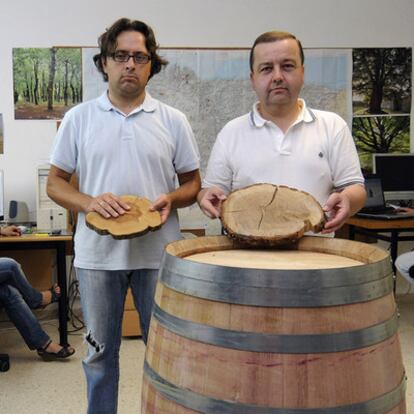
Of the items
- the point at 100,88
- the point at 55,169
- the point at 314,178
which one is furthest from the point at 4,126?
the point at 314,178

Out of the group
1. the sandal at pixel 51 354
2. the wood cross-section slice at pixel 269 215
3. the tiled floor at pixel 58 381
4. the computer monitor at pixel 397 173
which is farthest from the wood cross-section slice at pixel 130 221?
the computer monitor at pixel 397 173

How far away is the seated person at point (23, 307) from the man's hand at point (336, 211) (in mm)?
2064

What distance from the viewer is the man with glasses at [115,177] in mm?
1518

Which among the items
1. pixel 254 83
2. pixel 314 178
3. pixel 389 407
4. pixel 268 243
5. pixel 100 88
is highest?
pixel 100 88

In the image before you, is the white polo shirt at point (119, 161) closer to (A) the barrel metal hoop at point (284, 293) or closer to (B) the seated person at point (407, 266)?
(A) the barrel metal hoop at point (284, 293)

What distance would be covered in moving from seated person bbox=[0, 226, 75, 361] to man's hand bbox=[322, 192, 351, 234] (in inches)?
81.3

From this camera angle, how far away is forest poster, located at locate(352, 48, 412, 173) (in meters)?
3.85

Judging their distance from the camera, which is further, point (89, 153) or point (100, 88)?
point (100, 88)

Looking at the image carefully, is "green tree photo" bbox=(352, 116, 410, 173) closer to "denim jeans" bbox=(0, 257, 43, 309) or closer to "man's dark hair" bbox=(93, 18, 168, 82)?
"denim jeans" bbox=(0, 257, 43, 309)

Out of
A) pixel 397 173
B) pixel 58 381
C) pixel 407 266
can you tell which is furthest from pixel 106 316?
pixel 397 173

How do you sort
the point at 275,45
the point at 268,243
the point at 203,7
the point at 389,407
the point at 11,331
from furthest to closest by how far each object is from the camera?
the point at 203,7 → the point at 11,331 → the point at 275,45 → the point at 268,243 → the point at 389,407

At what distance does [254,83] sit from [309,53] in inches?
102

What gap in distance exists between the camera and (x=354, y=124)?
3893 millimetres

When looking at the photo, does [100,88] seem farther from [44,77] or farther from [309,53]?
[309,53]
